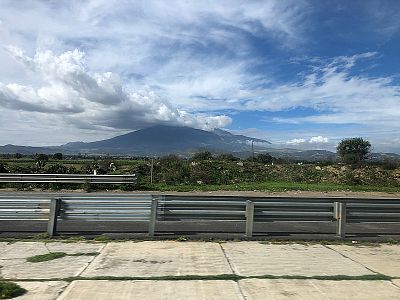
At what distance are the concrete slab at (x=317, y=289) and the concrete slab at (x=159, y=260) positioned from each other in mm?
806

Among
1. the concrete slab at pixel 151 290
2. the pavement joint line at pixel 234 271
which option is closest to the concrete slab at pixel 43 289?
the concrete slab at pixel 151 290

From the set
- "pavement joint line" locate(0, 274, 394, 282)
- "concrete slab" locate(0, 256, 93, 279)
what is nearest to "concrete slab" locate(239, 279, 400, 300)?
"pavement joint line" locate(0, 274, 394, 282)

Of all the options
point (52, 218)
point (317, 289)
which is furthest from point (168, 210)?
point (317, 289)

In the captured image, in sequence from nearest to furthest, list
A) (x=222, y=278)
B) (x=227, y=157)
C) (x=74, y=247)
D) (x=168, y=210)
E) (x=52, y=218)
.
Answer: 1. (x=222, y=278)
2. (x=74, y=247)
3. (x=52, y=218)
4. (x=168, y=210)
5. (x=227, y=157)

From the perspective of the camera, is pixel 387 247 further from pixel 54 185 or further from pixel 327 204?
pixel 54 185

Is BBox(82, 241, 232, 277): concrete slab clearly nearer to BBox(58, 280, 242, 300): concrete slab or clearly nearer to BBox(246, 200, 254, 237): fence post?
BBox(58, 280, 242, 300): concrete slab

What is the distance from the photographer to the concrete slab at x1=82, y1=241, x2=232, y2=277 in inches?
267

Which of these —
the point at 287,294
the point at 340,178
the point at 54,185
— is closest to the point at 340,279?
the point at 287,294

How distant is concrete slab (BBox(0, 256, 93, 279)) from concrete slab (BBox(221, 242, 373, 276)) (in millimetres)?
2429

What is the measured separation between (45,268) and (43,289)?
1.09 meters

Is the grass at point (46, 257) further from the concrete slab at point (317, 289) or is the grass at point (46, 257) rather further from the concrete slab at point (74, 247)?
the concrete slab at point (317, 289)

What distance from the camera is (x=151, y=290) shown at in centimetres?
590

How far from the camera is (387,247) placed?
9.09 m

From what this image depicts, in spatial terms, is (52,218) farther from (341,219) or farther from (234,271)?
(341,219)
